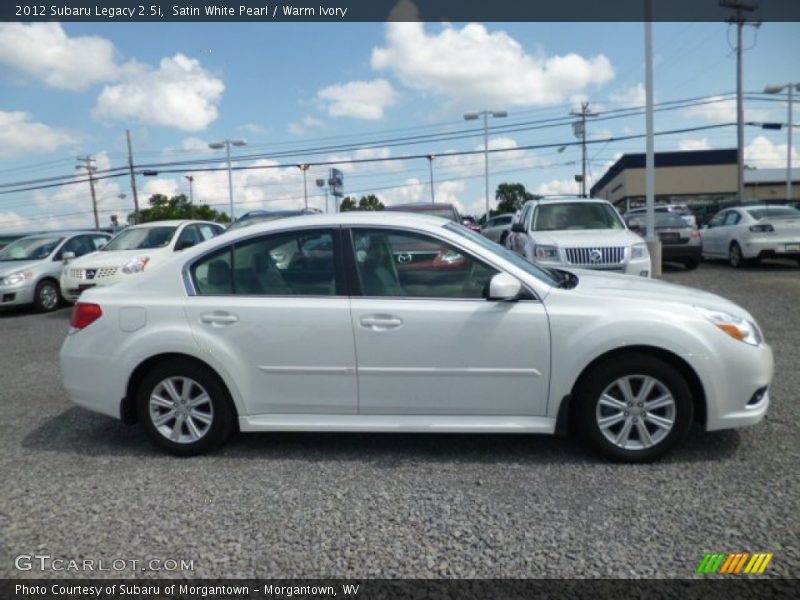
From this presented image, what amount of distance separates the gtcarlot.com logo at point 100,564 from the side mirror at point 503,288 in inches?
86.7

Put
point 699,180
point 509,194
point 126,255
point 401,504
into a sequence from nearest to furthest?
point 401,504
point 126,255
point 699,180
point 509,194

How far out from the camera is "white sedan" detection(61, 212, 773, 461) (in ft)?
12.5

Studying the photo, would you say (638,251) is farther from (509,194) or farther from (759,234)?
(509,194)

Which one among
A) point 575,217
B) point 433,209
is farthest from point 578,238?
point 433,209

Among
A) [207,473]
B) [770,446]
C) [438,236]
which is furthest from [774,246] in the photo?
[207,473]

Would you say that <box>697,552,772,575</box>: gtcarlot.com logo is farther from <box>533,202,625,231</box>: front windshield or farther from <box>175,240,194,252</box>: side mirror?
<box>175,240,194,252</box>: side mirror

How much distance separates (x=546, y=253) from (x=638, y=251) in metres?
1.30

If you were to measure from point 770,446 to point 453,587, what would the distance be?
8.56 ft

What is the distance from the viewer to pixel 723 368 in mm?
3766

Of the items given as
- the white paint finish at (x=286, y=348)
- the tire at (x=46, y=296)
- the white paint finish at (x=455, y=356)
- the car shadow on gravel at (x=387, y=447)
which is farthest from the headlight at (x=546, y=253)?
the tire at (x=46, y=296)

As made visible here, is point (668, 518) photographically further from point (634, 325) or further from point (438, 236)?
point (438, 236)

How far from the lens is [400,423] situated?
4008 millimetres

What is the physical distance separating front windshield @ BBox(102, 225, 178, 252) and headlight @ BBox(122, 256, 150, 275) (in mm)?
602

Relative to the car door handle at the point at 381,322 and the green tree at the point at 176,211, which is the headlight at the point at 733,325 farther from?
the green tree at the point at 176,211
